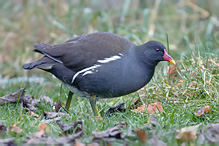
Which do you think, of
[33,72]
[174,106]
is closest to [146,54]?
[174,106]

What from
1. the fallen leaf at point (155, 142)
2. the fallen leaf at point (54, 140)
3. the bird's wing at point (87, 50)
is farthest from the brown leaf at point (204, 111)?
the fallen leaf at point (54, 140)

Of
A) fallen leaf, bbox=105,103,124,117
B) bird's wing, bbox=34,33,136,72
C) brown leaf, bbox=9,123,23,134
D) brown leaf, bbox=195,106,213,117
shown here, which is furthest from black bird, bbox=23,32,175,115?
brown leaf, bbox=9,123,23,134

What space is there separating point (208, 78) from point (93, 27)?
187 inches

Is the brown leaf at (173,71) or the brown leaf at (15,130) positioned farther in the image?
the brown leaf at (173,71)

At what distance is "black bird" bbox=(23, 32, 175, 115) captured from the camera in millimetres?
4348

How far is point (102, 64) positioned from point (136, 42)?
362cm

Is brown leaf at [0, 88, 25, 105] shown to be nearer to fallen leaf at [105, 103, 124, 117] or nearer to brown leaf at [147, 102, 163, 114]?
fallen leaf at [105, 103, 124, 117]

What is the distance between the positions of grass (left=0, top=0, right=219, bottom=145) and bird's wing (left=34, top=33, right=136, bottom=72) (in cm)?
66

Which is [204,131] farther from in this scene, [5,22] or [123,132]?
[5,22]

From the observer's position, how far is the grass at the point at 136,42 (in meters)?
3.97

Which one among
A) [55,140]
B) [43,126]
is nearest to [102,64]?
[43,126]

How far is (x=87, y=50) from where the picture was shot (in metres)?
4.44

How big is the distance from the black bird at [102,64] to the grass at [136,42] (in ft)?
1.20

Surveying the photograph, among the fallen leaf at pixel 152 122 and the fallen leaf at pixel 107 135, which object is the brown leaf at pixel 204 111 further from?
the fallen leaf at pixel 107 135
